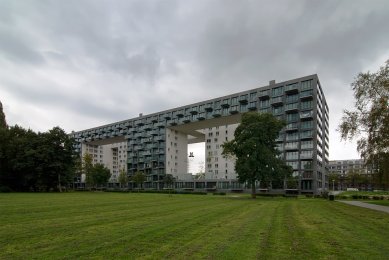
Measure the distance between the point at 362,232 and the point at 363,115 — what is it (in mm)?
26071

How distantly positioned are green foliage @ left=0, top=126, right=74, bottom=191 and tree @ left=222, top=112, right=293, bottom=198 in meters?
48.4

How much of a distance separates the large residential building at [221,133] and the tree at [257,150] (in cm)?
3398

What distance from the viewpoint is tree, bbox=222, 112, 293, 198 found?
51.2 meters

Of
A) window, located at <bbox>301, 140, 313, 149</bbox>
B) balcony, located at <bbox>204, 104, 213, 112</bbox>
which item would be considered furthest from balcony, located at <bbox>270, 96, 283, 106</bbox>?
balcony, located at <bbox>204, 104, 213, 112</bbox>

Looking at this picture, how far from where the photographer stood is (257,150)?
51.7 meters

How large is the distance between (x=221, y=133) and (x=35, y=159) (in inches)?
2878

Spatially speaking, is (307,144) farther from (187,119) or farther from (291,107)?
(187,119)

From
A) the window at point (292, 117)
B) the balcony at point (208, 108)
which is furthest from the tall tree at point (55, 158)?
the window at point (292, 117)

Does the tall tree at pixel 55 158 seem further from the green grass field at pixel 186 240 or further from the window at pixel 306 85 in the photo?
the green grass field at pixel 186 240

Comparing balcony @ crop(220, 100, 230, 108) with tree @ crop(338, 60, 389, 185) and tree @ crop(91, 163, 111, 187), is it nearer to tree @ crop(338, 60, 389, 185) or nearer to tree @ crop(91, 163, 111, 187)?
tree @ crop(91, 163, 111, 187)

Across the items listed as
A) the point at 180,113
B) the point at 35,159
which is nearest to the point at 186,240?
the point at 35,159

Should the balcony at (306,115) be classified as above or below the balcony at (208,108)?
below

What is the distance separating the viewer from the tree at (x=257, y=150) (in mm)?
51250

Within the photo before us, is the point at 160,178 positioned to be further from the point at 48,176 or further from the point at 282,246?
the point at 282,246
